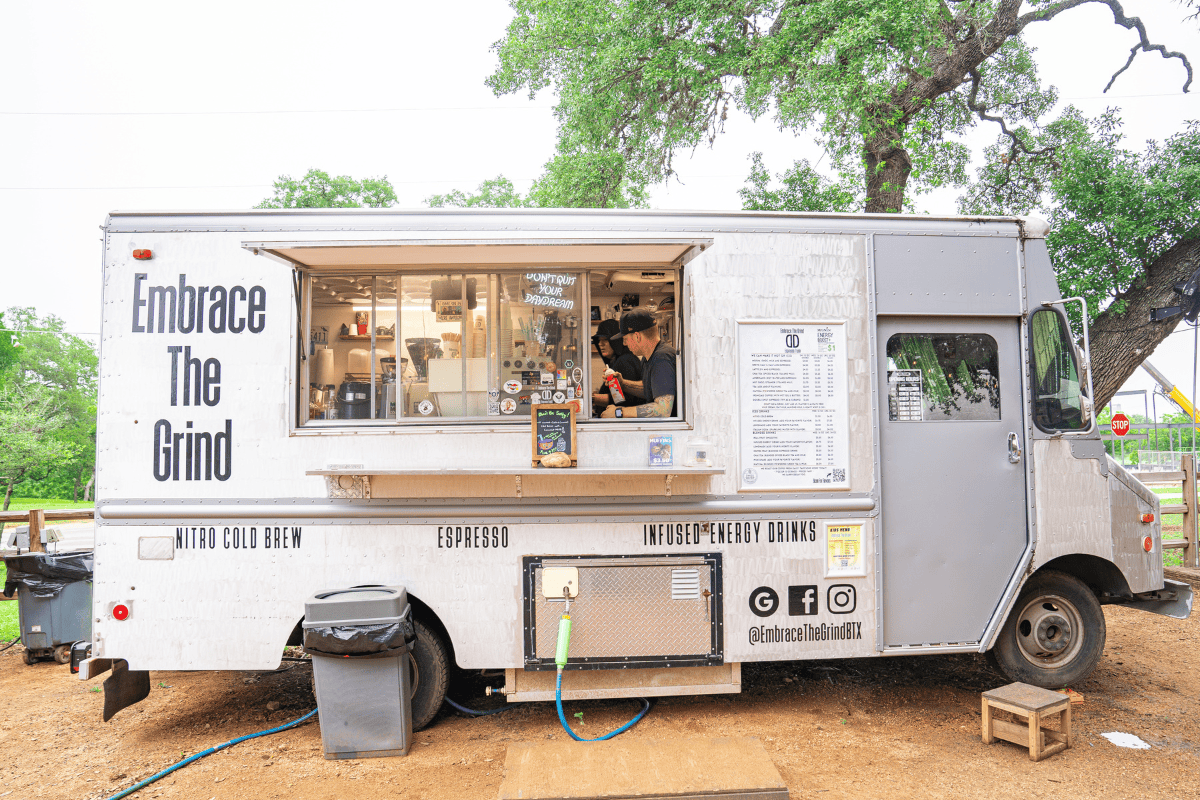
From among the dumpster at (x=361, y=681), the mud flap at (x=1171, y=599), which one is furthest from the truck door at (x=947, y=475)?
the dumpster at (x=361, y=681)

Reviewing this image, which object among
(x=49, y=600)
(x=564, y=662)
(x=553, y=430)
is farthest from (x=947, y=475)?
(x=49, y=600)

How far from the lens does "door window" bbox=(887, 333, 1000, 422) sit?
4.31m

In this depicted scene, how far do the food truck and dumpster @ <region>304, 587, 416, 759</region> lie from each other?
0.91 feet

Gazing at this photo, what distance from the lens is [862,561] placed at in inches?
164

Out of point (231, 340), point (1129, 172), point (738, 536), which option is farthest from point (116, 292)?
point (1129, 172)

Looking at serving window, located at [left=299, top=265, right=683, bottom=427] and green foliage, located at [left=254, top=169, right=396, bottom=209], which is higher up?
green foliage, located at [left=254, top=169, right=396, bottom=209]

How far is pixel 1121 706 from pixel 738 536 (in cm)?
304

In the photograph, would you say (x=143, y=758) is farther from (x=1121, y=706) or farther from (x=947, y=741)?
(x=1121, y=706)

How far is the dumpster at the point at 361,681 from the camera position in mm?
3699

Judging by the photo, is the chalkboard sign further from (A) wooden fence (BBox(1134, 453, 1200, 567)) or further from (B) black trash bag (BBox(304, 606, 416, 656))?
(A) wooden fence (BBox(1134, 453, 1200, 567))

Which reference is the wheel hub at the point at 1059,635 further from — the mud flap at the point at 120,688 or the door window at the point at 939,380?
the mud flap at the point at 120,688

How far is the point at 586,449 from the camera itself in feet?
13.2

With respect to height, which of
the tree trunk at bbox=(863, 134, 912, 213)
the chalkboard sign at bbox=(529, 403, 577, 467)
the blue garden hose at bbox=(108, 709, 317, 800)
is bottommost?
the blue garden hose at bbox=(108, 709, 317, 800)

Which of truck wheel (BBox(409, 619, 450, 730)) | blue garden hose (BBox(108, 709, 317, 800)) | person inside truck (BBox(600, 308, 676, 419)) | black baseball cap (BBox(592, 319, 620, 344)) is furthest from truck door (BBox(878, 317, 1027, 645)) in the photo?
blue garden hose (BBox(108, 709, 317, 800))
